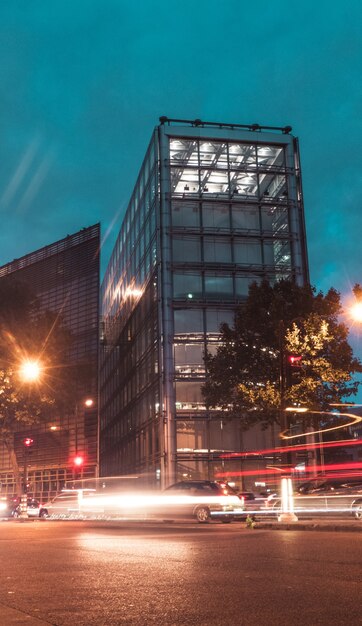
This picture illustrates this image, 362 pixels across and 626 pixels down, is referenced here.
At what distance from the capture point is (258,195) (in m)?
46.8

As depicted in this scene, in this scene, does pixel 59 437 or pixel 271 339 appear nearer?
pixel 271 339

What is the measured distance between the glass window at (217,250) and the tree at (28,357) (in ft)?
35.3

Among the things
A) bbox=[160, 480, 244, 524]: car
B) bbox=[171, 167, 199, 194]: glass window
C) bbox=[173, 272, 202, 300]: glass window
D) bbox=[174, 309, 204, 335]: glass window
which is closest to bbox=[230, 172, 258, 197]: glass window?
bbox=[171, 167, 199, 194]: glass window

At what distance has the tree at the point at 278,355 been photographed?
1161 inches

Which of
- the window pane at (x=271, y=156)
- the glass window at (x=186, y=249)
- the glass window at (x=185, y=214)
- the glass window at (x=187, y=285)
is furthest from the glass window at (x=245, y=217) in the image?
the glass window at (x=187, y=285)

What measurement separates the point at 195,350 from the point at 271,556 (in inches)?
1290

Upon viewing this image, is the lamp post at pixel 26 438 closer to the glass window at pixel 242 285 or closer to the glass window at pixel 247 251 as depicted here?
the glass window at pixel 242 285

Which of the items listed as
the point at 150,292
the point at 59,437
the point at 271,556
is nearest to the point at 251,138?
the point at 150,292

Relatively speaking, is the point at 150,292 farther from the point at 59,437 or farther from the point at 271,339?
the point at 59,437

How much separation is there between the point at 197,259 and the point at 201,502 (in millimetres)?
21864

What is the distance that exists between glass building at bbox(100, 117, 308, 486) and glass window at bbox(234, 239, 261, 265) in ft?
0.21

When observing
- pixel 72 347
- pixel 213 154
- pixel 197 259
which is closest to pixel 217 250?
pixel 197 259

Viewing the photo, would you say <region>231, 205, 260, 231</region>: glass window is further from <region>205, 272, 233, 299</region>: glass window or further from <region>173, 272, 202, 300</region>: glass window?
<region>173, 272, 202, 300</region>: glass window

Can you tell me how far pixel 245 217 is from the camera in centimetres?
4650
